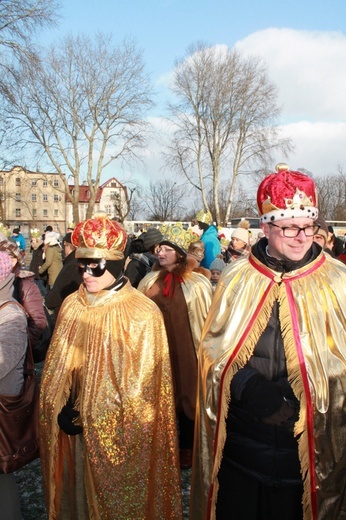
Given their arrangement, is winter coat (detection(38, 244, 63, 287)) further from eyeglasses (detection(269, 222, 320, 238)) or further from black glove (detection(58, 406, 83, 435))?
eyeglasses (detection(269, 222, 320, 238))

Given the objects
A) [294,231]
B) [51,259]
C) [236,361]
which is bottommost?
[51,259]

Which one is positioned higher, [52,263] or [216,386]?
[216,386]

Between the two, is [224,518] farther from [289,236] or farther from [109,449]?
[289,236]

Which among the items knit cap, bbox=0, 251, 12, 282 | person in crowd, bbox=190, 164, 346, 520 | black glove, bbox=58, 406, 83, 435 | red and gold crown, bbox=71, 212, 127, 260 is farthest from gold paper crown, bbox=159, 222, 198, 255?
person in crowd, bbox=190, 164, 346, 520

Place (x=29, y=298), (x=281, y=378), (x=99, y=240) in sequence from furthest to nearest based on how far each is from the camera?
(x=29, y=298) → (x=99, y=240) → (x=281, y=378)

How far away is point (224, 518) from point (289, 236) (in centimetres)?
157

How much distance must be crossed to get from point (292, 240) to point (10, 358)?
1804mm

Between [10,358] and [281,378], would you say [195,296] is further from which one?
[281,378]

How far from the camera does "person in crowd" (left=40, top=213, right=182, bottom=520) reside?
2.99 meters

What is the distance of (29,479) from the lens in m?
4.49

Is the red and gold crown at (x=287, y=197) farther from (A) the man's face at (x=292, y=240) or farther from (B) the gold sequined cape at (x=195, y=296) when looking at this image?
(B) the gold sequined cape at (x=195, y=296)

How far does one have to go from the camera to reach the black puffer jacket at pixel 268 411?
2.41 meters

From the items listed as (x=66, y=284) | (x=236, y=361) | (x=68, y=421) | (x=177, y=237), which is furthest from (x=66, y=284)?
(x=236, y=361)

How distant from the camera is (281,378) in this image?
250 centimetres
